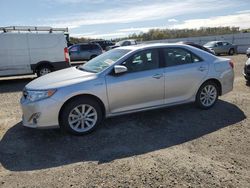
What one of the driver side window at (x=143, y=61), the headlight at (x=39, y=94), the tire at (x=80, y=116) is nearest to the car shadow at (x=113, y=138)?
the tire at (x=80, y=116)

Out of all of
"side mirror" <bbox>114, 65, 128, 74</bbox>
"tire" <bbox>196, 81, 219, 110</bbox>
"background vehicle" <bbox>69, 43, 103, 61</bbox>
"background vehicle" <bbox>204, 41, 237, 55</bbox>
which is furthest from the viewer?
"background vehicle" <bbox>204, 41, 237, 55</bbox>

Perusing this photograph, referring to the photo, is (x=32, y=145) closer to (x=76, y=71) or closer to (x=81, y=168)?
(x=81, y=168)

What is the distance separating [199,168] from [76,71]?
321cm

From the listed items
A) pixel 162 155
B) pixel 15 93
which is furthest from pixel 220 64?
pixel 15 93

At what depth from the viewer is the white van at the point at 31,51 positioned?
1184cm

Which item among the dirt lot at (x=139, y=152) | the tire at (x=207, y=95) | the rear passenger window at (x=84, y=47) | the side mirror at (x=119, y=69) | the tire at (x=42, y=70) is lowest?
the dirt lot at (x=139, y=152)

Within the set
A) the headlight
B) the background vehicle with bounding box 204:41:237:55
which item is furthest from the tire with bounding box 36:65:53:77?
the background vehicle with bounding box 204:41:237:55

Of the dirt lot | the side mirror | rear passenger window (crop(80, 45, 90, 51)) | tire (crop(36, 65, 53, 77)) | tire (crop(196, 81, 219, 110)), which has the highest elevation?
rear passenger window (crop(80, 45, 90, 51))

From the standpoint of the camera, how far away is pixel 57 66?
12734mm

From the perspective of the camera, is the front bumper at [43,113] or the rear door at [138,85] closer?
Answer: the front bumper at [43,113]

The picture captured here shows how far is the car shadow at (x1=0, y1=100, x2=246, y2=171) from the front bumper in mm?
327

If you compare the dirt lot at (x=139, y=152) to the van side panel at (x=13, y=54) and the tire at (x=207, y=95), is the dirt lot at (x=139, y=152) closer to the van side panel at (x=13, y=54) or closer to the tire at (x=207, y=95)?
the tire at (x=207, y=95)

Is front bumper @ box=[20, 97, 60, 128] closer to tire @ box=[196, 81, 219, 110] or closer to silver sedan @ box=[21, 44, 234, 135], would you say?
silver sedan @ box=[21, 44, 234, 135]

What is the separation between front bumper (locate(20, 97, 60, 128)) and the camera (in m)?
5.02
